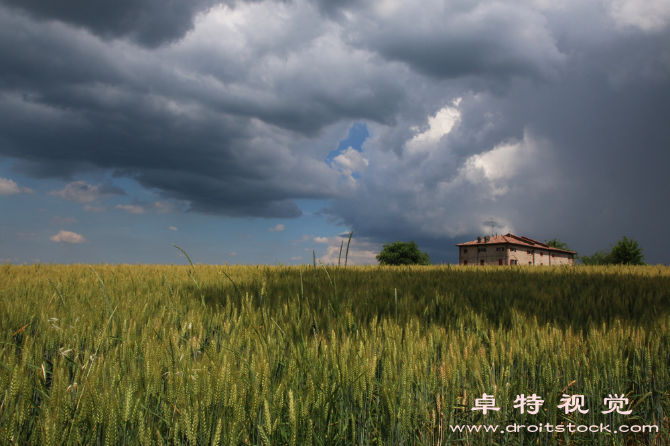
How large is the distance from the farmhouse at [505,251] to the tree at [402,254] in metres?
7.04

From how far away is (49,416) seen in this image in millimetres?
1252

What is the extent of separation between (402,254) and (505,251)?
17174 mm

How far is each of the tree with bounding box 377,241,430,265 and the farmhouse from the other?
7037mm

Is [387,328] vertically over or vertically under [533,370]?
over

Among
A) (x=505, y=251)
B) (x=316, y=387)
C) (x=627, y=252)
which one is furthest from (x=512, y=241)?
(x=316, y=387)

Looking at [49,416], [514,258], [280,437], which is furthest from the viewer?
[514,258]

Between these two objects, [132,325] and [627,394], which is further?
[132,325]

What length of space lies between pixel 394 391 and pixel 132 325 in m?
1.95

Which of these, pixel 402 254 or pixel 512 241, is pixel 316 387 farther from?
pixel 512 241

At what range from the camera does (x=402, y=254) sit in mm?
55938

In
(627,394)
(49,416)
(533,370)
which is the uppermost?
(49,416)

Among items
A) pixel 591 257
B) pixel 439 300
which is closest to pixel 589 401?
pixel 439 300

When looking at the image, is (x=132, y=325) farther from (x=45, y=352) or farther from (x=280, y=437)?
(x=280, y=437)

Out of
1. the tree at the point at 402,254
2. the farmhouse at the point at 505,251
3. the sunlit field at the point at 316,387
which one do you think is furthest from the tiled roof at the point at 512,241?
the sunlit field at the point at 316,387
